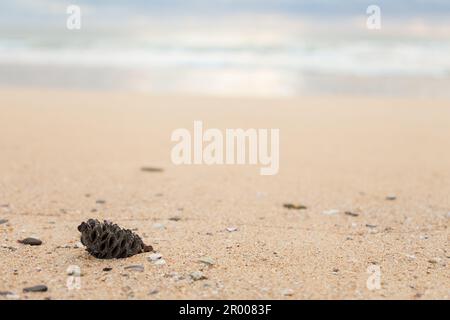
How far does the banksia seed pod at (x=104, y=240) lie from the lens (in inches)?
141

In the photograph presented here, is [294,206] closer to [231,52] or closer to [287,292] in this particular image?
[287,292]

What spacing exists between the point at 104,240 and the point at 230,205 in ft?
6.37

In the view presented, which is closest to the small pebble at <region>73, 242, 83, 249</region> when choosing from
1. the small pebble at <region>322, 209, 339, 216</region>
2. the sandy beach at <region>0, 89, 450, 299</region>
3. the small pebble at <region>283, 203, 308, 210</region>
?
the sandy beach at <region>0, 89, 450, 299</region>

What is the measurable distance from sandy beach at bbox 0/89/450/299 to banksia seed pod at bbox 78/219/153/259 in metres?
0.07

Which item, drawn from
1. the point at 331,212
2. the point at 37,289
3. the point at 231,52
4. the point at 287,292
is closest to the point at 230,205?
the point at 331,212

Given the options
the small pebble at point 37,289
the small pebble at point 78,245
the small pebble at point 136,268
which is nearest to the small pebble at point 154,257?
the small pebble at point 136,268

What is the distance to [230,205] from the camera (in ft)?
17.6

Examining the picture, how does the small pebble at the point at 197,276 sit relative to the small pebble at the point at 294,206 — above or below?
above

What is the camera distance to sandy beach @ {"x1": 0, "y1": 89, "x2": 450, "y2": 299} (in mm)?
3367

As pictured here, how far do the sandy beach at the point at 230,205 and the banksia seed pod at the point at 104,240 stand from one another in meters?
0.07

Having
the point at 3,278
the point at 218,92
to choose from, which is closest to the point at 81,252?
the point at 3,278

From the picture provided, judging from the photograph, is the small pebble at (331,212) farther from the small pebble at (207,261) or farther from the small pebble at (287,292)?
the small pebble at (287,292)

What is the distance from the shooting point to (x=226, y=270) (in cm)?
353

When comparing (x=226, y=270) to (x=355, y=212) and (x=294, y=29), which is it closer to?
(x=355, y=212)
